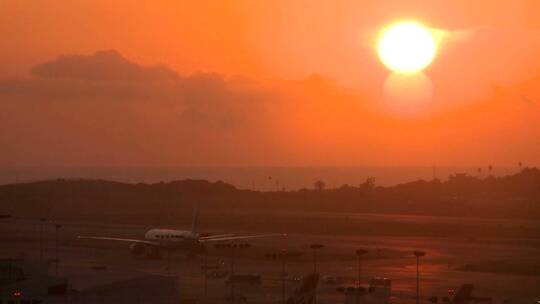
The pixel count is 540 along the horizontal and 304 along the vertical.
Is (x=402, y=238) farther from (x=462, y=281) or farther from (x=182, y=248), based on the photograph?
(x=462, y=281)

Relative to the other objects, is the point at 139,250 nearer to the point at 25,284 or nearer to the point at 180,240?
the point at 180,240

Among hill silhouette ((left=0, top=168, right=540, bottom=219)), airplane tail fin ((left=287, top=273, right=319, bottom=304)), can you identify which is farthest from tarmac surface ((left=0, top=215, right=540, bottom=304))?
hill silhouette ((left=0, top=168, right=540, bottom=219))

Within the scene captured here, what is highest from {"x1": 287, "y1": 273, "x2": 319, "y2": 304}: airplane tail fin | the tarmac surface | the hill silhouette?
the hill silhouette

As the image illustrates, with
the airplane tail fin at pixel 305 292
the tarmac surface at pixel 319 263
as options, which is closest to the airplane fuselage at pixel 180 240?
the tarmac surface at pixel 319 263

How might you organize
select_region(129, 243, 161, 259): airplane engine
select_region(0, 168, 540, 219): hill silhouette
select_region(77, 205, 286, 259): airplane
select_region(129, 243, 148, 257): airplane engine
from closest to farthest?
select_region(77, 205, 286, 259): airplane
select_region(129, 243, 161, 259): airplane engine
select_region(129, 243, 148, 257): airplane engine
select_region(0, 168, 540, 219): hill silhouette

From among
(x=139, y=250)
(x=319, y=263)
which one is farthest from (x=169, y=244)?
(x=319, y=263)

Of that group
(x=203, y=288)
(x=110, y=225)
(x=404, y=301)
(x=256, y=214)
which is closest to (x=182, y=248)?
(x=203, y=288)

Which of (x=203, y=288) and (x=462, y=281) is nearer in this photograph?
(x=203, y=288)

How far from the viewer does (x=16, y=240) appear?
8325 cm

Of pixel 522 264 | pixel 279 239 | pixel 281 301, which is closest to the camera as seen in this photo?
pixel 281 301

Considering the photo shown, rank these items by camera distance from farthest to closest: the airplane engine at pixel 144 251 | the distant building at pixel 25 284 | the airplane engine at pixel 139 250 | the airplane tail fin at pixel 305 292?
the airplane engine at pixel 139 250 → the airplane engine at pixel 144 251 → the airplane tail fin at pixel 305 292 → the distant building at pixel 25 284

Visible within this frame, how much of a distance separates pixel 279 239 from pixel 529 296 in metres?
42.0

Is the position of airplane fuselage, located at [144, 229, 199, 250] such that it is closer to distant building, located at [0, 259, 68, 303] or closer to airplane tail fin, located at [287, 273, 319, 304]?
airplane tail fin, located at [287, 273, 319, 304]

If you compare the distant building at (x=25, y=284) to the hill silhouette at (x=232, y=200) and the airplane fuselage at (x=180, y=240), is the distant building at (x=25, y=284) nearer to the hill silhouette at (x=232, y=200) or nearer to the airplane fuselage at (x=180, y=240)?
the airplane fuselage at (x=180, y=240)
